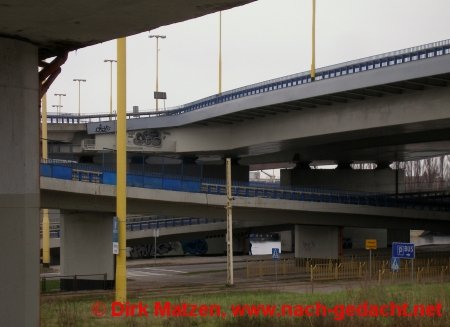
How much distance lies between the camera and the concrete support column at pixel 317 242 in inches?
2045

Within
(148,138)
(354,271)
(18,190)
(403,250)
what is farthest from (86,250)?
(148,138)

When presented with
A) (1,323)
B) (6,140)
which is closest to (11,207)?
(6,140)

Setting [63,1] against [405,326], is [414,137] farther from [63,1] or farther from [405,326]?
[63,1]

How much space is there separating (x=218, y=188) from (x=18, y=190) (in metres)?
34.5

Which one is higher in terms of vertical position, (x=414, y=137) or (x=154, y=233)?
(x=414, y=137)

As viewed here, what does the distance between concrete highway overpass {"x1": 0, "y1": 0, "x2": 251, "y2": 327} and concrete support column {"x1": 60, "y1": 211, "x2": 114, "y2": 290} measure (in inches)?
956

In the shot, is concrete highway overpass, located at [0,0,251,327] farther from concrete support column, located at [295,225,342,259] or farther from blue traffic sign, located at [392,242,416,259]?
concrete support column, located at [295,225,342,259]

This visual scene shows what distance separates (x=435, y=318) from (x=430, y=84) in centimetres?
2453

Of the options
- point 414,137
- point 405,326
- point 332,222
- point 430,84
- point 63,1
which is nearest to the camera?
point 63,1

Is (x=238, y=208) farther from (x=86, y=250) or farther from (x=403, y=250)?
(x=403, y=250)

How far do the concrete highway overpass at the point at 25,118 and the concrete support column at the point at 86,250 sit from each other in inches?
956

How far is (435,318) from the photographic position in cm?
1350

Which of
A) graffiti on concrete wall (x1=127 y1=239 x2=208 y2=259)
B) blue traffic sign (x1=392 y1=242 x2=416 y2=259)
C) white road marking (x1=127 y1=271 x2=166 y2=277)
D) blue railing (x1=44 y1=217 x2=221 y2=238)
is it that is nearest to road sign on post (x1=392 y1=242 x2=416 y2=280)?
blue traffic sign (x1=392 y1=242 x2=416 y2=259)

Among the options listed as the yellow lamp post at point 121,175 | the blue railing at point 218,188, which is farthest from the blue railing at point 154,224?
the yellow lamp post at point 121,175
